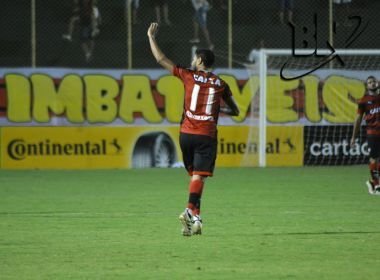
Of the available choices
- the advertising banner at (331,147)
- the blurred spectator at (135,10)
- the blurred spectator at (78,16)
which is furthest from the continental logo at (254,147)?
the blurred spectator at (78,16)

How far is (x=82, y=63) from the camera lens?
81.0 feet

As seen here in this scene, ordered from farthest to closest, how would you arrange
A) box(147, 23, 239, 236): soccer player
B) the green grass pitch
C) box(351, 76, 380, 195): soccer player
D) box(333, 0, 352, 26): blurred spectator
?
box(333, 0, 352, 26): blurred spectator, box(351, 76, 380, 195): soccer player, box(147, 23, 239, 236): soccer player, the green grass pitch

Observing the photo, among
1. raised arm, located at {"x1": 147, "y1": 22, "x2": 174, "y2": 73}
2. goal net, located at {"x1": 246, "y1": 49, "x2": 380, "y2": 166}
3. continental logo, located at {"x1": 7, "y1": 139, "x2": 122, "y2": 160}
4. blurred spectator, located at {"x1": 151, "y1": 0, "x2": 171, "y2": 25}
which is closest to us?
raised arm, located at {"x1": 147, "y1": 22, "x2": 174, "y2": 73}

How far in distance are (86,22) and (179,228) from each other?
45.8ft

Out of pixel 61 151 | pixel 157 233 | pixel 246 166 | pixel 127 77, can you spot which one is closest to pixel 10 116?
pixel 61 151

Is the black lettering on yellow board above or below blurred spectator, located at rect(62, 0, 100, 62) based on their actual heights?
below

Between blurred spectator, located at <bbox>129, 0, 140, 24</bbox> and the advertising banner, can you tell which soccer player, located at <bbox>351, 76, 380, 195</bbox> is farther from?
blurred spectator, located at <bbox>129, 0, 140, 24</bbox>

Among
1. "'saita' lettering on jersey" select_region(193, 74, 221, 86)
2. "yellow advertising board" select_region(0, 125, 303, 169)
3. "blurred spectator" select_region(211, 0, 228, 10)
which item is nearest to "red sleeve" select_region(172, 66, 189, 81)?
"'saita' lettering on jersey" select_region(193, 74, 221, 86)

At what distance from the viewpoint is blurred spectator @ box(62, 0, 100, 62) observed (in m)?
24.6

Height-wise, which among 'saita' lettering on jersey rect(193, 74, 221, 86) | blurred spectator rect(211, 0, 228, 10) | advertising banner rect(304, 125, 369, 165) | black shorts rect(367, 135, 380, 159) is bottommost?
advertising banner rect(304, 125, 369, 165)

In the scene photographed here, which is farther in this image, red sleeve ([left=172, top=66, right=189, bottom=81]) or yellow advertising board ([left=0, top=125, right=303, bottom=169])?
yellow advertising board ([left=0, top=125, right=303, bottom=169])

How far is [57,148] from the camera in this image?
76.7ft

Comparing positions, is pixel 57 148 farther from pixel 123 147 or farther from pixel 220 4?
pixel 220 4

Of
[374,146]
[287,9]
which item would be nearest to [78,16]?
[287,9]
